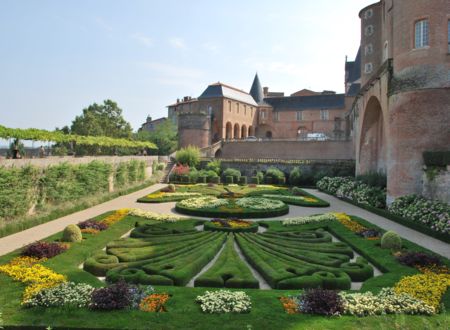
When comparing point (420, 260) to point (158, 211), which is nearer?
point (420, 260)

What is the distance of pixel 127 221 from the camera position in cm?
1596

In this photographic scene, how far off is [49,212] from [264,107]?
166 ft

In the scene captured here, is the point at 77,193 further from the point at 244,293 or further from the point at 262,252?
the point at 244,293

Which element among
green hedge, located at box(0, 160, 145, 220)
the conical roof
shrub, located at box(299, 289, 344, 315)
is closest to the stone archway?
green hedge, located at box(0, 160, 145, 220)

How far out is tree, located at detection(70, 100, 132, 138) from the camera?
2127 inches

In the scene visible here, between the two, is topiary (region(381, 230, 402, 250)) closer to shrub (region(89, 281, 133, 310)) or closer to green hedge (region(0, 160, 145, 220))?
shrub (region(89, 281, 133, 310))

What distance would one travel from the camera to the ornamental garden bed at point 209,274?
690cm

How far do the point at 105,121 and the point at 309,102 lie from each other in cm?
3098

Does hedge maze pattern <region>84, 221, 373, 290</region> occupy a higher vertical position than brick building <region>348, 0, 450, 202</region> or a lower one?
lower

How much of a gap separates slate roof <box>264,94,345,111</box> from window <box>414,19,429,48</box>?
1655 inches

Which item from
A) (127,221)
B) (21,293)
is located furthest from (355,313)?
(127,221)

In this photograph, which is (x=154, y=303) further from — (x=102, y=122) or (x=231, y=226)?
(x=102, y=122)

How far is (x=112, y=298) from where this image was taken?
24.3 ft

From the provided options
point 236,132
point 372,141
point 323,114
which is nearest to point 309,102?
point 323,114
